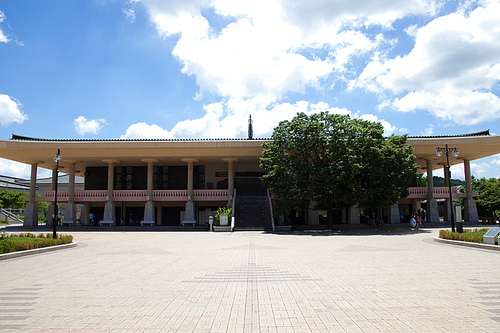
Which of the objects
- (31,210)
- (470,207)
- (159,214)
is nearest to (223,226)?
(159,214)

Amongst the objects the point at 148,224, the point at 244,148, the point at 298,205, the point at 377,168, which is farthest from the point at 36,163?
the point at 377,168

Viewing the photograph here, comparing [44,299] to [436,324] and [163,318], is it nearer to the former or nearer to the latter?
[163,318]

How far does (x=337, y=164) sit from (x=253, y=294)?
748 inches

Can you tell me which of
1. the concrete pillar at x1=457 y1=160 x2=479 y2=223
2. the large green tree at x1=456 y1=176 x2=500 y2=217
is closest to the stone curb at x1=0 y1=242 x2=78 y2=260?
the concrete pillar at x1=457 y1=160 x2=479 y2=223

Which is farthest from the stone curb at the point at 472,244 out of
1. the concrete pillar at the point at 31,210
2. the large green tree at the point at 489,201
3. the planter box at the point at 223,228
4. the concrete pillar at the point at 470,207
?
the concrete pillar at the point at 31,210

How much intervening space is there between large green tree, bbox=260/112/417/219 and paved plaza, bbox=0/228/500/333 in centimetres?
1317

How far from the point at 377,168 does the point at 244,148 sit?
12.7 meters

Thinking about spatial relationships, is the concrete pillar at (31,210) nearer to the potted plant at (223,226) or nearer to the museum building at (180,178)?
the museum building at (180,178)

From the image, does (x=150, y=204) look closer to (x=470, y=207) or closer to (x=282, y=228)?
(x=282, y=228)

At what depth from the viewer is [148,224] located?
116 feet

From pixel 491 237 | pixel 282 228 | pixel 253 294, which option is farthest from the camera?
pixel 282 228

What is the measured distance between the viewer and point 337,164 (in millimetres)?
24984

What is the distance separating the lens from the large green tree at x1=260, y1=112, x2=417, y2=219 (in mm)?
25219

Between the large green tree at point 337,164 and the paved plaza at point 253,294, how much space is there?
13170 millimetres
